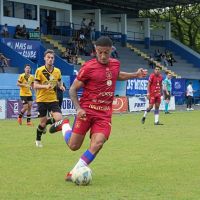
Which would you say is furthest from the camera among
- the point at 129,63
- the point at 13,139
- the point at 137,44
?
the point at 137,44

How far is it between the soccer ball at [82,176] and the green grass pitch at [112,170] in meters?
0.09

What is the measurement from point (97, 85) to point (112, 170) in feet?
5.76

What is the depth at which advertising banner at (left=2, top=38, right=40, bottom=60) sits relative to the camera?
1549 inches

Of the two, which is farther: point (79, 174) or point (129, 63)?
point (129, 63)

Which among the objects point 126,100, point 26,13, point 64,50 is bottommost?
point 126,100

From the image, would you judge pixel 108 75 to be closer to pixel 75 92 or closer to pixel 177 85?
pixel 75 92

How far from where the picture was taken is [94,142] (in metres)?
8.21

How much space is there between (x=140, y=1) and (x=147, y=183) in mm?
49777

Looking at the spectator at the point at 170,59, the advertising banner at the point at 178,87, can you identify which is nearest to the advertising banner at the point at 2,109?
the advertising banner at the point at 178,87

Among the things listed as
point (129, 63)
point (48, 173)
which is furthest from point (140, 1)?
point (48, 173)

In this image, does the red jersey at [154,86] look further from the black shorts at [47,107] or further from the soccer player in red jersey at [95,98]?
the soccer player in red jersey at [95,98]

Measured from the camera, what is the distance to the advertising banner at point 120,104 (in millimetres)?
33216

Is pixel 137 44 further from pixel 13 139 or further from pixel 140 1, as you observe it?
pixel 13 139

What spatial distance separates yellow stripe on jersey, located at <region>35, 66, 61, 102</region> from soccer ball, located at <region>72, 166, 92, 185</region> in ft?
17.1
